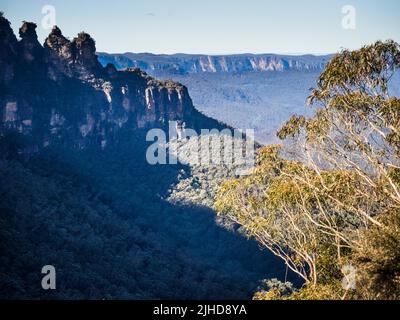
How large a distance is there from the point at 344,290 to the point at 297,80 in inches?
7002

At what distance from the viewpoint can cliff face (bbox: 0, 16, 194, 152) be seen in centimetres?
5069

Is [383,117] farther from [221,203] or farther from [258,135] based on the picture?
[258,135]

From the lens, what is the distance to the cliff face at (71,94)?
5069cm

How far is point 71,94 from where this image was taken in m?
58.7

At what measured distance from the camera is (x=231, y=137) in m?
59.9

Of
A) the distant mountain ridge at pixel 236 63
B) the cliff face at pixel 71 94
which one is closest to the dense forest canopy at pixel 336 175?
the cliff face at pixel 71 94

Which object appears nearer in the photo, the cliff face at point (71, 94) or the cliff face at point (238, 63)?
the cliff face at point (71, 94)
